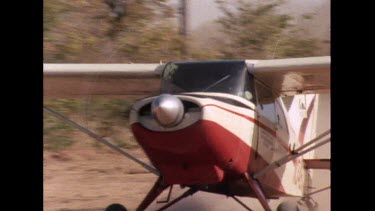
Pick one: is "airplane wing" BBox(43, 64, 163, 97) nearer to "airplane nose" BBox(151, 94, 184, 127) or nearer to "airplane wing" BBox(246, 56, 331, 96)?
"airplane wing" BBox(246, 56, 331, 96)

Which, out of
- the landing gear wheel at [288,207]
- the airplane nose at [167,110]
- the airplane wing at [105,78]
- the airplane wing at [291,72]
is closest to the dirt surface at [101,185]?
the airplane wing at [105,78]

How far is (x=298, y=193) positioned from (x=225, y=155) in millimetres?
3256

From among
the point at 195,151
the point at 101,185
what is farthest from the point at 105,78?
the point at 101,185

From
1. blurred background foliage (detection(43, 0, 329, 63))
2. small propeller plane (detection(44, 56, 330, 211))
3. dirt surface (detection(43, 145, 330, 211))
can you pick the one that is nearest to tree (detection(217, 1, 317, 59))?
blurred background foliage (detection(43, 0, 329, 63))

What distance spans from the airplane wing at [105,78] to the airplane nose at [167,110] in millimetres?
2023

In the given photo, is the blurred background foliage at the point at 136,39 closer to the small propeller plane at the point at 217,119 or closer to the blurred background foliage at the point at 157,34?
the blurred background foliage at the point at 157,34

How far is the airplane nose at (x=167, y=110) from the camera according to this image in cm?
577

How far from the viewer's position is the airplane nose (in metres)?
5.77

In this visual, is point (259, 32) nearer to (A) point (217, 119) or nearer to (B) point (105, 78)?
(B) point (105, 78)

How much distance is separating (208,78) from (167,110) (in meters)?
1.32

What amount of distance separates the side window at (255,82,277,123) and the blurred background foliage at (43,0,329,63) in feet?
20.8
